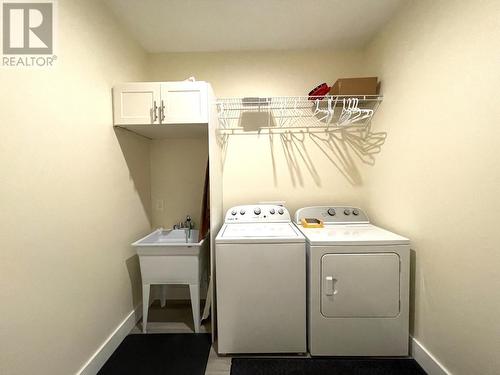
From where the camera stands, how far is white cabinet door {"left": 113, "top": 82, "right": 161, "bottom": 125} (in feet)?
5.26

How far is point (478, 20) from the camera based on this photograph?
1019mm

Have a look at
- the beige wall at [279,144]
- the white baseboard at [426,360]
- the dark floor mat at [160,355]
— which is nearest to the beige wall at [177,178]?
the beige wall at [279,144]

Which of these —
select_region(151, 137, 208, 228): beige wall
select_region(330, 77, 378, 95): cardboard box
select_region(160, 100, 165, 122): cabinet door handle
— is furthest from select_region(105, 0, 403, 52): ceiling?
select_region(151, 137, 208, 228): beige wall

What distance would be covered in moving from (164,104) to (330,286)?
182cm

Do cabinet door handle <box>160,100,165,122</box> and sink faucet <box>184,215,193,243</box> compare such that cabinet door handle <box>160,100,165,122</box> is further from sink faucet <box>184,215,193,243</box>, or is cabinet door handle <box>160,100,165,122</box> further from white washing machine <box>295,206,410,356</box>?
white washing machine <box>295,206,410,356</box>

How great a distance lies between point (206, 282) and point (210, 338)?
47 cm

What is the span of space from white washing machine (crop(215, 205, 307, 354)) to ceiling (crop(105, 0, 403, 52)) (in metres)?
1.74

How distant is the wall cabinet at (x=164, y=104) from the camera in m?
1.61

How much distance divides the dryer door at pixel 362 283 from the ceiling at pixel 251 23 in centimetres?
187

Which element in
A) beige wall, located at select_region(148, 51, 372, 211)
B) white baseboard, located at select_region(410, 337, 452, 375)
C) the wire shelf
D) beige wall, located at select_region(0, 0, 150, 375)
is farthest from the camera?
beige wall, located at select_region(148, 51, 372, 211)

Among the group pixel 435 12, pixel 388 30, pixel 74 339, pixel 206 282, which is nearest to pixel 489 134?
pixel 435 12

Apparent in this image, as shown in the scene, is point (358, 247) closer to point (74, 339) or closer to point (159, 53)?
point (74, 339)

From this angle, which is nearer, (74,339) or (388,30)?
(74,339)

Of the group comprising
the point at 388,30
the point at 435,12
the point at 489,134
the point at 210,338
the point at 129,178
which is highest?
the point at 388,30
